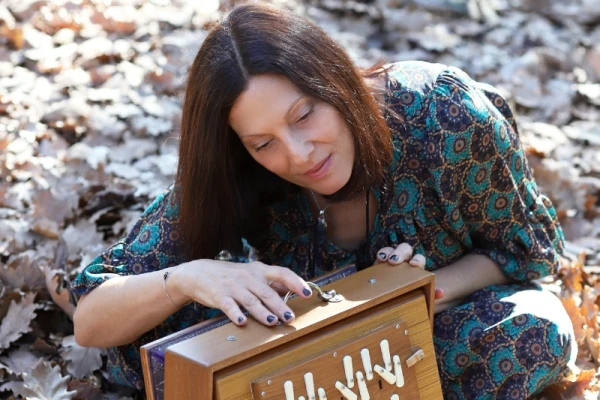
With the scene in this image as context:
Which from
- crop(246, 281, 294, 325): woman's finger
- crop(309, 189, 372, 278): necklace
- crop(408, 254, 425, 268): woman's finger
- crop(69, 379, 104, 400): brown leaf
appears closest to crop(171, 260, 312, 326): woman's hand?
crop(246, 281, 294, 325): woman's finger

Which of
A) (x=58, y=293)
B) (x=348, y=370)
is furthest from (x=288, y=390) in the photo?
(x=58, y=293)

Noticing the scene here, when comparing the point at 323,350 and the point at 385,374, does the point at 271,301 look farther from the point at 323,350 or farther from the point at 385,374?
the point at 385,374

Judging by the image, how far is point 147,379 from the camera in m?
1.81

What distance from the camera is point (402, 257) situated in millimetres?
2043

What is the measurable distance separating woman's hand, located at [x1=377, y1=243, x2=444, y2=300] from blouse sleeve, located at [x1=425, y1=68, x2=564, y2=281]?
0.22m

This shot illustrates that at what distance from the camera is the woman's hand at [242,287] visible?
174 centimetres

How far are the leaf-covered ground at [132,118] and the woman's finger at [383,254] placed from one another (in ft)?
2.11

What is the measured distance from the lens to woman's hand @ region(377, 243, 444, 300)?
79.7 inches

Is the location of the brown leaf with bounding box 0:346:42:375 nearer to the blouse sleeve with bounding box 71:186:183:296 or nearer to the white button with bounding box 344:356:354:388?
the blouse sleeve with bounding box 71:186:183:296

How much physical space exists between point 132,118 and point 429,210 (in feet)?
5.41

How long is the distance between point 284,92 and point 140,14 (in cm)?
258

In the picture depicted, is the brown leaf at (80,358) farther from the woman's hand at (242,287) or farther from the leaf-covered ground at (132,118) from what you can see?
the woman's hand at (242,287)

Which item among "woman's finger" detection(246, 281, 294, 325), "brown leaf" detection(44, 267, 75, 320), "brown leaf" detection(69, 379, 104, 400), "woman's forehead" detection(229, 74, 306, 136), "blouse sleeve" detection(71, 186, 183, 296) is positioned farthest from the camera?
"brown leaf" detection(44, 267, 75, 320)

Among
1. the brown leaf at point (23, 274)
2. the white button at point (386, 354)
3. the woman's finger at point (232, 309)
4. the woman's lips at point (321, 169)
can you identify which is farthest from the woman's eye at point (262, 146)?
the brown leaf at point (23, 274)
